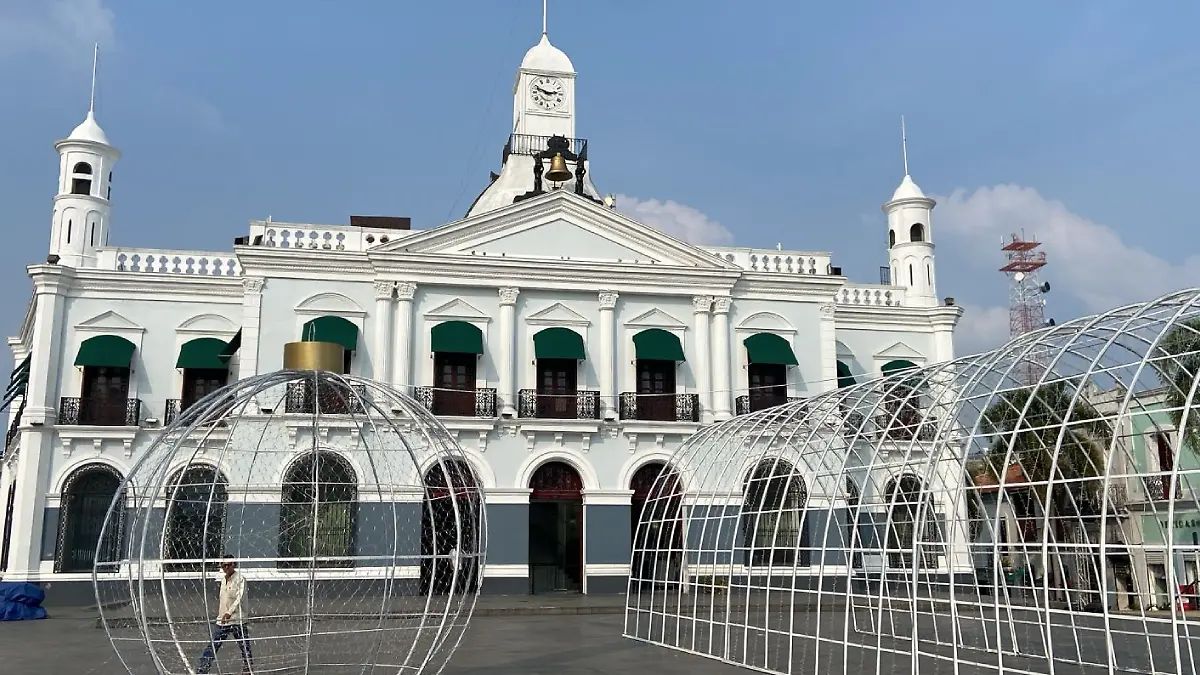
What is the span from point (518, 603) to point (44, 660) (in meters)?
10.9

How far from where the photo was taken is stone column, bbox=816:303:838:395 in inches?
1172

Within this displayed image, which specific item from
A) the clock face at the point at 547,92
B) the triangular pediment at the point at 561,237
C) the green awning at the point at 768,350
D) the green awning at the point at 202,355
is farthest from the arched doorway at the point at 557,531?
the clock face at the point at 547,92

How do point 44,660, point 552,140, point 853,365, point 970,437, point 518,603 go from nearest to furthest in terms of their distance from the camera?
point 970,437 < point 44,660 < point 518,603 < point 853,365 < point 552,140

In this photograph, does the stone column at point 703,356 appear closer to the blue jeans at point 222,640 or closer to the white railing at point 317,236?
the white railing at point 317,236

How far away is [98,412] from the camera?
89.5 feet

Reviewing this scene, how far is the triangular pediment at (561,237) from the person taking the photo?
28.2 metres

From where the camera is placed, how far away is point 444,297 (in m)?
28.0

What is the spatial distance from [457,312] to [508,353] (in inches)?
71.9

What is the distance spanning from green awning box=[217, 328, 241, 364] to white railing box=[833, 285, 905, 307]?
18.2 m

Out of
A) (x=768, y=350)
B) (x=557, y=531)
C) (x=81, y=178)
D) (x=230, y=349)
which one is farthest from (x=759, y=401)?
(x=81, y=178)

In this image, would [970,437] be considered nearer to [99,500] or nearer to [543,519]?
[543,519]

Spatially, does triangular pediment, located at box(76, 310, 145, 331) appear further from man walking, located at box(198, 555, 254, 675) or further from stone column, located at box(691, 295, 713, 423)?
man walking, located at box(198, 555, 254, 675)

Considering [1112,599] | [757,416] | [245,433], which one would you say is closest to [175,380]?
[245,433]

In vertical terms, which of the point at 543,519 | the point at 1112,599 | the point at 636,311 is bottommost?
the point at 1112,599
